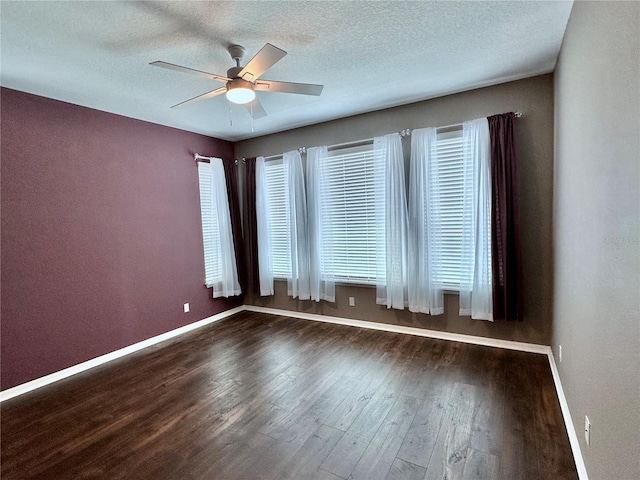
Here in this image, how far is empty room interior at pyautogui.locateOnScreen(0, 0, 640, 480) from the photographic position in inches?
69.3

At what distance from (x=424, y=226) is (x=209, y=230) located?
311 centimetres

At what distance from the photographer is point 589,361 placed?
158 cm

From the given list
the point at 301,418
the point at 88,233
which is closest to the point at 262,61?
the point at 301,418

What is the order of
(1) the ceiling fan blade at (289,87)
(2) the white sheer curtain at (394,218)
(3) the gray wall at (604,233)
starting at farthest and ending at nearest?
(2) the white sheer curtain at (394,218)
(1) the ceiling fan blade at (289,87)
(3) the gray wall at (604,233)

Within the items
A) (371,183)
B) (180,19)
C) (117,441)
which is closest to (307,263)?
(371,183)

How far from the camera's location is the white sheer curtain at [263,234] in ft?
15.5

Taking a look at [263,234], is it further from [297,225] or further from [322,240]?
[322,240]

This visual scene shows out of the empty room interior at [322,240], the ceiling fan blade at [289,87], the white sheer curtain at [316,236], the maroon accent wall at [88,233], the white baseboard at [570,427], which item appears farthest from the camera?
the white sheer curtain at [316,236]

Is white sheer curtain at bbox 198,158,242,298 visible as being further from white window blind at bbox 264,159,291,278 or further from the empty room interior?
white window blind at bbox 264,159,291,278

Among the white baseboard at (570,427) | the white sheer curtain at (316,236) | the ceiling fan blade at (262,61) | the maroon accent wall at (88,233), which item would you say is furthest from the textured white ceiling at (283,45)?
the white baseboard at (570,427)

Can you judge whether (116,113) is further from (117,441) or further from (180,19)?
(117,441)

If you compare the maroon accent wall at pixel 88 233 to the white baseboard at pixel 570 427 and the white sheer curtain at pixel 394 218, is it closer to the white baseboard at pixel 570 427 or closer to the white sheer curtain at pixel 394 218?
the white sheer curtain at pixel 394 218

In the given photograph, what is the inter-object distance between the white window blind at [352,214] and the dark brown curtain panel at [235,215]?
1555 mm

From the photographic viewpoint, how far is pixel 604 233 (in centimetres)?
137
